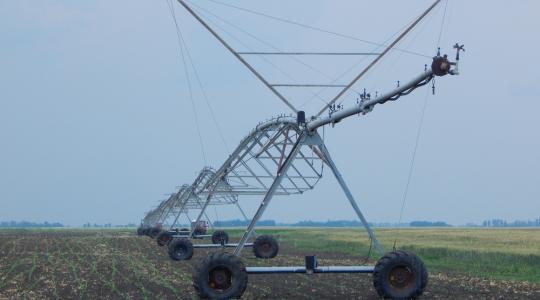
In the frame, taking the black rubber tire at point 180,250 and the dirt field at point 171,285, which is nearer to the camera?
the dirt field at point 171,285

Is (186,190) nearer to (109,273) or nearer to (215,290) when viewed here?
(109,273)

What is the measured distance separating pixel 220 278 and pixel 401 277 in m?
3.74

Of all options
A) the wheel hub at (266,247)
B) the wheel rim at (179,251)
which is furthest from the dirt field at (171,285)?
the wheel hub at (266,247)

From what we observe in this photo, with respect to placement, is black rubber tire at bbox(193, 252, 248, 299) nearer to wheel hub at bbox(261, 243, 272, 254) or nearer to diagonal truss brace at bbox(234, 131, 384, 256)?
diagonal truss brace at bbox(234, 131, 384, 256)

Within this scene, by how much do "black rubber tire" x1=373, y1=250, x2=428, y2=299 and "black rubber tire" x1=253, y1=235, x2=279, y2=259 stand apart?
1751 centimetres

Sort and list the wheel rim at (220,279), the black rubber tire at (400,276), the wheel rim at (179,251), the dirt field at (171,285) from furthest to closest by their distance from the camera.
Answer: the wheel rim at (179,251)
the dirt field at (171,285)
the wheel rim at (220,279)
the black rubber tire at (400,276)

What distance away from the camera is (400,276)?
17.1m

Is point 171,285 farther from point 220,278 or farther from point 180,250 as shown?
point 180,250

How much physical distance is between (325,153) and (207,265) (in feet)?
12.2

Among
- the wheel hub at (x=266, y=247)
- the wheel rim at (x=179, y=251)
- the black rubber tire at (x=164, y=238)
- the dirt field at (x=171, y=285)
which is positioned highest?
the black rubber tire at (x=164, y=238)

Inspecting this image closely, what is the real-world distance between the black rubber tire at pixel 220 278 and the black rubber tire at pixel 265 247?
17.1m

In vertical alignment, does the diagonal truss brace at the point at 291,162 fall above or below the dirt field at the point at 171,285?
above

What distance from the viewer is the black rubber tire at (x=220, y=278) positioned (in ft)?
56.3

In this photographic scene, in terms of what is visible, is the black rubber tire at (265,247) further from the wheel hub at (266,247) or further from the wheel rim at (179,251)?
the wheel rim at (179,251)
